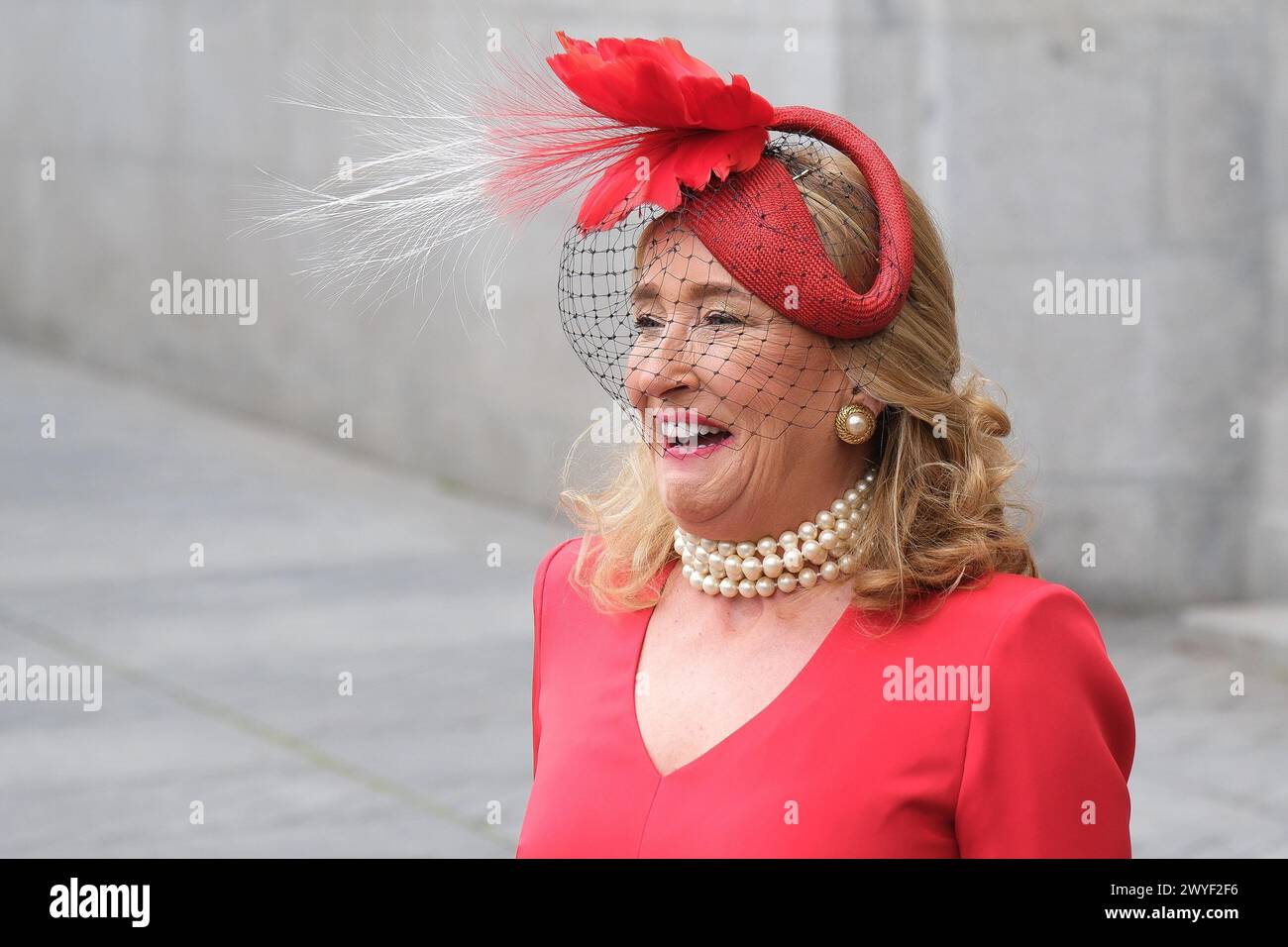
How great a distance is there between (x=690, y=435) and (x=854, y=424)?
243mm

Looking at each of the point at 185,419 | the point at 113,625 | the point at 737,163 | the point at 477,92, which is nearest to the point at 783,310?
the point at 737,163

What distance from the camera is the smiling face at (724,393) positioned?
2.52 m

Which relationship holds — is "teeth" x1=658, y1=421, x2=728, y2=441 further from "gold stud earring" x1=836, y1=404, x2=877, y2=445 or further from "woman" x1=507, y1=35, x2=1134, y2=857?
"gold stud earring" x1=836, y1=404, x2=877, y2=445

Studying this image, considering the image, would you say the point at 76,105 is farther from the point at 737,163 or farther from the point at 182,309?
the point at 737,163

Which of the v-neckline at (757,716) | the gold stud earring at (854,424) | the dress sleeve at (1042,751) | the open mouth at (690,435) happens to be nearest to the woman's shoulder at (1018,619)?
the dress sleeve at (1042,751)

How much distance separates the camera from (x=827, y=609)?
263cm

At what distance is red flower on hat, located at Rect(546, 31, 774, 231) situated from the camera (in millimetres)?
2453

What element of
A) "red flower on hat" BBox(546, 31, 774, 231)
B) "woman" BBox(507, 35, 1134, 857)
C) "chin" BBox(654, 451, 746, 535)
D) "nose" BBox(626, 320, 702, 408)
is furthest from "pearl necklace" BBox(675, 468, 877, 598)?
"red flower on hat" BBox(546, 31, 774, 231)

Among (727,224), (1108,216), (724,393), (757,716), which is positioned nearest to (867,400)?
(724,393)

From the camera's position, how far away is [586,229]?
264 cm

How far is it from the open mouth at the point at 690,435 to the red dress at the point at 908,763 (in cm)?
32

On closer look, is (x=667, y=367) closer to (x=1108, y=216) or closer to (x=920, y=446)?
(x=920, y=446)

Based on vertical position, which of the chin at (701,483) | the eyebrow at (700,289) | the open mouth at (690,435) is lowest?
the chin at (701,483)

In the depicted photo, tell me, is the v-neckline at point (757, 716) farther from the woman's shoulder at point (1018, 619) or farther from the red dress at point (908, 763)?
the woman's shoulder at point (1018, 619)
